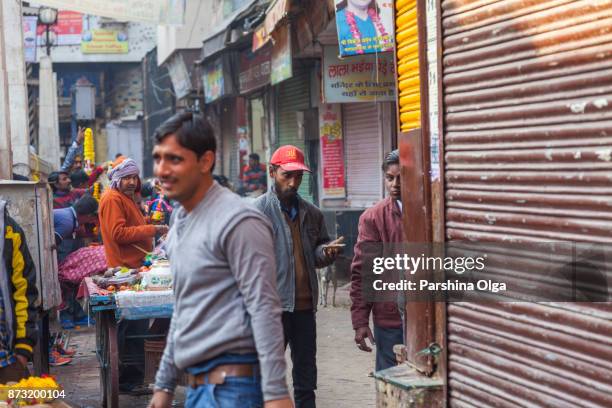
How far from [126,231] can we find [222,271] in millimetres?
4428

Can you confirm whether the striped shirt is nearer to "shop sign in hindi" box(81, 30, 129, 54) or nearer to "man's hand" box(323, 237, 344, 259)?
"man's hand" box(323, 237, 344, 259)

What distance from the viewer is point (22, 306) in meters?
5.87

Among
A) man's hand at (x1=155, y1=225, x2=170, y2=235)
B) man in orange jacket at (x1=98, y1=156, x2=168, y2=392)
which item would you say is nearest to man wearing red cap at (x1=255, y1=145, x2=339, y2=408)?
man in orange jacket at (x1=98, y1=156, x2=168, y2=392)

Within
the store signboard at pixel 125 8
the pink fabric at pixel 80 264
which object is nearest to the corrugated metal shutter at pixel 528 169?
the pink fabric at pixel 80 264

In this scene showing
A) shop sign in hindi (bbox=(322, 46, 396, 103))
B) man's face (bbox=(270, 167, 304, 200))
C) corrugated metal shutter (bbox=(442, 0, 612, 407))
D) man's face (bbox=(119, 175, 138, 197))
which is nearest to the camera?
corrugated metal shutter (bbox=(442, 0, 612, 407))

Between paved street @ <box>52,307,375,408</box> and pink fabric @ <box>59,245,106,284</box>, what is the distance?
853 mm

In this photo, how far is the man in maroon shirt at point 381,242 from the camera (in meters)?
6.08

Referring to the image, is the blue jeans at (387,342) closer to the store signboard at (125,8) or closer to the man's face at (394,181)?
the man's face at (394,181)

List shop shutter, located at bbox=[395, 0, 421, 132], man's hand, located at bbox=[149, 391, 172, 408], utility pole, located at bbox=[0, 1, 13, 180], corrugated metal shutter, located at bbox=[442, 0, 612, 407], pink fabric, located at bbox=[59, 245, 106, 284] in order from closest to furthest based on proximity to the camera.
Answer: man's hand, located at bbox=[149, 391, 172, 408] → corrugated metal shutter, located at bbox=[442, 0, 612, 407] → shop shutter, located at bbox=[395, 0, 421, 132] → pink fabric, located at bbox=[59, 245, 106, 284] → utility pole, located at bbox=[0, 1, 13, 180]

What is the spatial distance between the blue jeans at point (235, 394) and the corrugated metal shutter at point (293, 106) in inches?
597

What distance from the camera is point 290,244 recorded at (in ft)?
19.7

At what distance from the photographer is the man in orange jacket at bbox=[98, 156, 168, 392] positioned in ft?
24.8

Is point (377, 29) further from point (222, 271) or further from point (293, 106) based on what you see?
point (293, 106)

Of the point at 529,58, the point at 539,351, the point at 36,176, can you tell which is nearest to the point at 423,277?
the point at 539,351
